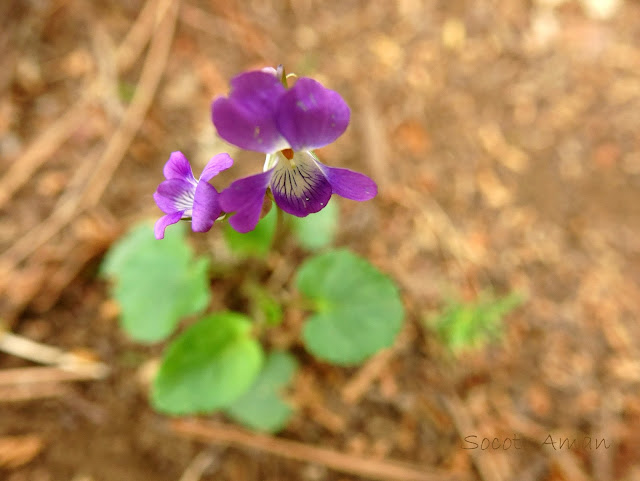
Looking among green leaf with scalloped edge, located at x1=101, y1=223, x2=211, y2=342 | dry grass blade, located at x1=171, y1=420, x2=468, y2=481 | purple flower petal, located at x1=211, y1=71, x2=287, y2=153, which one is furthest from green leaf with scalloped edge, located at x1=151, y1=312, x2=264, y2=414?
purple flower petal, located at x1=211, y1=71, x2=287, y2=153

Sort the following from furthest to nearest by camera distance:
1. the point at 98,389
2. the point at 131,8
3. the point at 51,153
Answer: the point at 131,8 < the point at 51,153 < the point at 98,389

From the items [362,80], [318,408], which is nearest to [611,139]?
[362,80]

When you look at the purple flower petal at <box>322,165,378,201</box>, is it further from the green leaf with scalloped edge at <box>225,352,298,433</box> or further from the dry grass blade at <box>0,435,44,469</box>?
the dry grass blade at <box>0,435,44,469</box>

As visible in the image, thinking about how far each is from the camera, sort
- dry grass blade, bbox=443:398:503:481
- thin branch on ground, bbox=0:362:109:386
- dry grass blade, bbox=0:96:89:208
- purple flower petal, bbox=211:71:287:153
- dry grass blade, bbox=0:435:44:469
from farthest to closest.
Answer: dry grass blade, bbox=0:96:89:208
dry grass blade, bbox=443:398:503:481
thin branch on ground, bbox=0:362:109:386
dry grass blade, bbox=0:435:44:469
purple flower petal, bbox=211:71:287:153

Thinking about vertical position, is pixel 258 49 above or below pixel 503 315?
above

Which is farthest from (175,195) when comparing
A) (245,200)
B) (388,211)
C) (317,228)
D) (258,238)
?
(388,211)

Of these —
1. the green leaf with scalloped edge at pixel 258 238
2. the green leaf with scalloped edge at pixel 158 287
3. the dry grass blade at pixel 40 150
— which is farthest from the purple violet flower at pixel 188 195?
the dry grass blade at pixel 40 150

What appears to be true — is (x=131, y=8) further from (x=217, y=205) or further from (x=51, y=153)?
(x=217, y=205)
